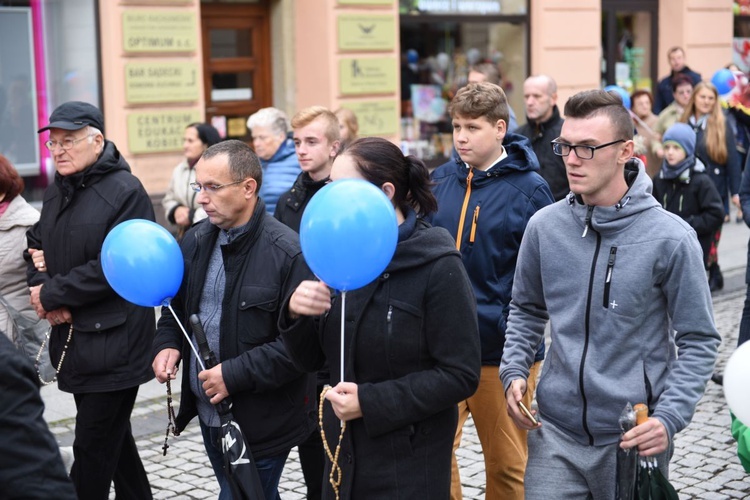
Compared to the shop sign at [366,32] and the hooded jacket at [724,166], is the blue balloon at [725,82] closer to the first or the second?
the hooded jacket at [724,166]

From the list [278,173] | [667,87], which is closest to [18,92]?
[278,173]

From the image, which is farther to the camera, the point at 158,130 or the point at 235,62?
the point at 235,62

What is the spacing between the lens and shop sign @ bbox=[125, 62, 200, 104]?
10.8m

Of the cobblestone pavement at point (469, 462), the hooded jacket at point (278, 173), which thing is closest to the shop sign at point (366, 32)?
the hooded jacket at point (278, 173)

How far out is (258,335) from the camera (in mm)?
4090

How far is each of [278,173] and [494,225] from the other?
106 inches

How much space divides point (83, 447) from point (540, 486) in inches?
88.3

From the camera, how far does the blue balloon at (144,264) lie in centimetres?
411

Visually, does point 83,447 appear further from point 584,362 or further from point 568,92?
point 568,92

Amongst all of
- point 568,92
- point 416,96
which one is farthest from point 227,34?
point 568,92

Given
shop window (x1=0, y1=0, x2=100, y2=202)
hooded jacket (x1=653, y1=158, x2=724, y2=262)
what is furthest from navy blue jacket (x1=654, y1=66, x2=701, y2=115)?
shop window (x1=0, y1=0, x2=100, y2=202)

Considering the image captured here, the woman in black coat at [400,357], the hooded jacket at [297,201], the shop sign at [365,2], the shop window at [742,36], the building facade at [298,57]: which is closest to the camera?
the woman in black coat at [400,357]

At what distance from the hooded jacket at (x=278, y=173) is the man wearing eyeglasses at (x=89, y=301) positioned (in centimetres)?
204

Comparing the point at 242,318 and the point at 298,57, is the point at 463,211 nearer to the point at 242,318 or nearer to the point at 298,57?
the point at 242,318
